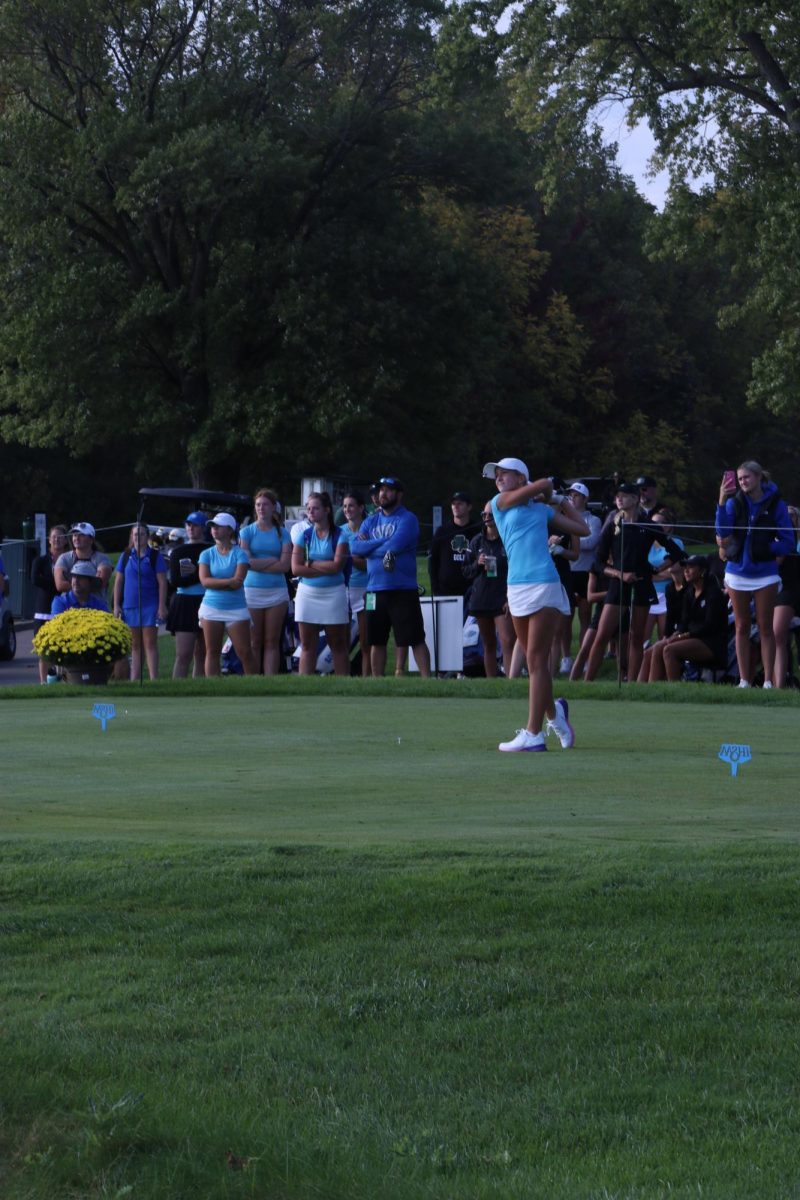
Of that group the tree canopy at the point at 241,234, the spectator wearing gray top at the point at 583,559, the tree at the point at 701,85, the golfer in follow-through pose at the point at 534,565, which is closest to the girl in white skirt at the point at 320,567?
the spectator wearing gray top at the point at 583,559

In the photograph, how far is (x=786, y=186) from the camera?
36.2 meters

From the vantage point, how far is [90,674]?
59.0ft

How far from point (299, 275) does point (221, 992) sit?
44.5 meters

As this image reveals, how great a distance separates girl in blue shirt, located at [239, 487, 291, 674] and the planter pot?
1703mm

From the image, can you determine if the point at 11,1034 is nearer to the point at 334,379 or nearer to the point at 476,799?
the point at 476,799

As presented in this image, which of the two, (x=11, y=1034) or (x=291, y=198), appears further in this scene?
(x=291, y=198)

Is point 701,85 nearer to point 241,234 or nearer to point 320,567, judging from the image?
point 241,234

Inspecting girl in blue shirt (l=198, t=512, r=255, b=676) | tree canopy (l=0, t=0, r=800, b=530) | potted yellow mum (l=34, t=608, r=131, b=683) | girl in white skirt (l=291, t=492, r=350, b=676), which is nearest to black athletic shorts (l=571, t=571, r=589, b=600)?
girl in white skirt (l=291, t=492, r=350, b=676)

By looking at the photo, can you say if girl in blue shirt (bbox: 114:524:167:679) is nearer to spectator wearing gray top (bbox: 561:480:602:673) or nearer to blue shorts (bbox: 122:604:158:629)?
blue shorts (bbox: 122:604:158:629)

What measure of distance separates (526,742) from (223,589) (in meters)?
7.28

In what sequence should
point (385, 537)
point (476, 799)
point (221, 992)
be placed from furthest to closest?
point (385, 537) → point (476, 799) → point (221, 992)

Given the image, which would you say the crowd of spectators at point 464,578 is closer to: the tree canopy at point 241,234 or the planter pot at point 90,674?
the planter pot at point 90,674

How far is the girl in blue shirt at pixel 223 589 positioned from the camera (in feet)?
59.2

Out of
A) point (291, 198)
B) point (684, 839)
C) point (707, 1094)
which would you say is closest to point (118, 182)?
point (291, 198)
